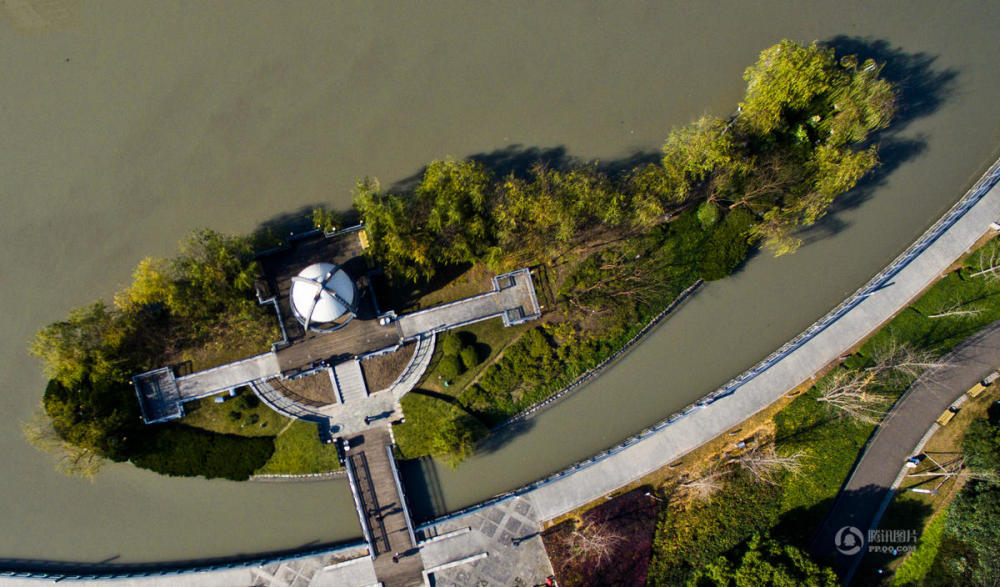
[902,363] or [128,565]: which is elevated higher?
[128,565]

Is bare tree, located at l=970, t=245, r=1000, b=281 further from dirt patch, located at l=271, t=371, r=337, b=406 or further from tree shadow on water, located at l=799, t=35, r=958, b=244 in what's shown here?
dirt patch, located at l=271, t=371, r=337, b=406

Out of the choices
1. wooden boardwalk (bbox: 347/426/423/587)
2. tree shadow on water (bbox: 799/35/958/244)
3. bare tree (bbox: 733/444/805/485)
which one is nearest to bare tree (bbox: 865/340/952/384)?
bare tree (bbox: 733/444/805/485)

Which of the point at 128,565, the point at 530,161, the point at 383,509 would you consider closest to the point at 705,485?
the point at 383,509

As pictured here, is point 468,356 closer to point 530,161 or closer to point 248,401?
point 530,161

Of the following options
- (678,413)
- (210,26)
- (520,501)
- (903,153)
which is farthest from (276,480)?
(903,153)

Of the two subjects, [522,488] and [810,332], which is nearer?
[522,488]

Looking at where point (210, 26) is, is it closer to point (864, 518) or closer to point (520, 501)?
point (520, 501)

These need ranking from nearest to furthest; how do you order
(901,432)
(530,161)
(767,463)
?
(767,463), (901,432), (530,161)
